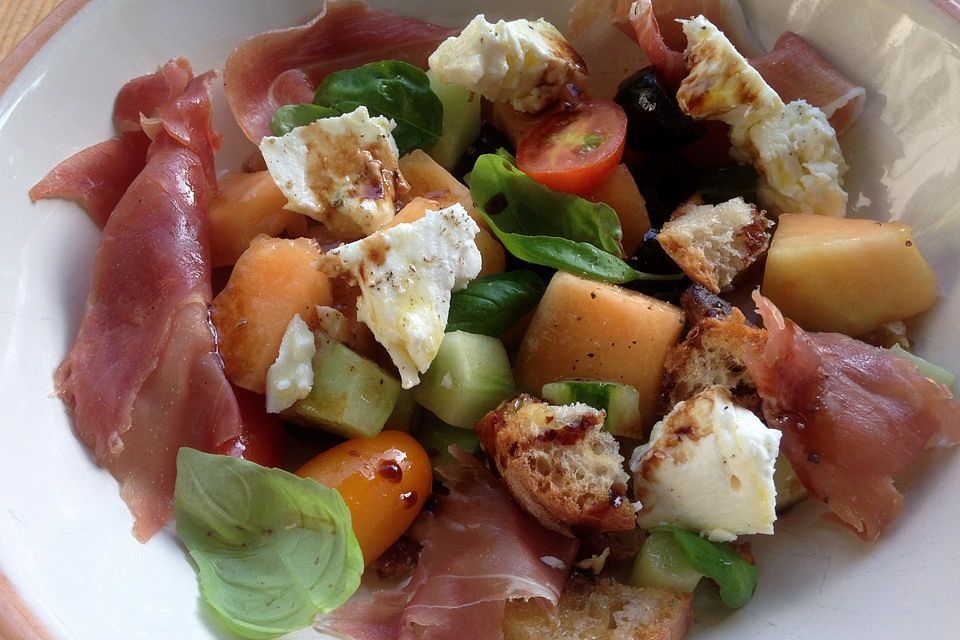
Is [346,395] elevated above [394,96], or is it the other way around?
[394,96]

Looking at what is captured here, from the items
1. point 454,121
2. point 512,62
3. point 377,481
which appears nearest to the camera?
point 377,481

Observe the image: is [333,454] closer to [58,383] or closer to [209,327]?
[209,327]

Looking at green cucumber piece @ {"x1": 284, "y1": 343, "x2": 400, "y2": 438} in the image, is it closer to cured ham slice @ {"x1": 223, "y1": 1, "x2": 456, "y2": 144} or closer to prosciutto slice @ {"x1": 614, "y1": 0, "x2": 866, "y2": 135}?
cured ham slice @ {"x1": 223, "y1": 1, "x2": 456, "y2": 144}

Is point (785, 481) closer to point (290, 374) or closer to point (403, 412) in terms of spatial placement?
point (403, 412)

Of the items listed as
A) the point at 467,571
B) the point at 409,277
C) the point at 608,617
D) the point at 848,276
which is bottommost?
the point at 608,617

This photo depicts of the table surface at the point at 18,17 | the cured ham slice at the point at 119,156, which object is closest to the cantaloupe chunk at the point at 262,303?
the cured ham slice at the point at 119,156

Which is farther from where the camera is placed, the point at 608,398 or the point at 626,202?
the point at 626,202

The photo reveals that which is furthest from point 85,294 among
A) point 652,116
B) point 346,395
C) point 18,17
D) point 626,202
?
point 652,116

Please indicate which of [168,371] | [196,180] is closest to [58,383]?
[168,371]
